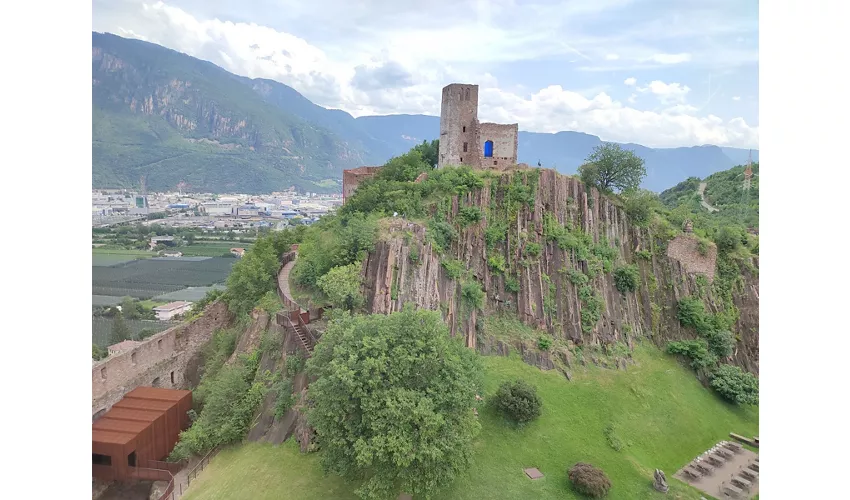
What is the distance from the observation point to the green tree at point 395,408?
42.2 feet

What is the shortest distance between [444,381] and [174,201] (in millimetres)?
52252

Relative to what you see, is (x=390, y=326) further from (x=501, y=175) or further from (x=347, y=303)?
(x=501, y=175)

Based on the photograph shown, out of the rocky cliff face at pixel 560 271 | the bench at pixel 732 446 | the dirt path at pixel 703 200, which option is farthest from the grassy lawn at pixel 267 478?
the dirt path at pixel 703 200

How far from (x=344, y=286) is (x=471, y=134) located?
17775mm

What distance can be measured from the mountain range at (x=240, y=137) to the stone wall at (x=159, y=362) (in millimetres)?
10587

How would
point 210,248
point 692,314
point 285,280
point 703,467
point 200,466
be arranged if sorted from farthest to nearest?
point 210,248 → point 692,314 → point 285,280 → point 200,466 → point 703,467

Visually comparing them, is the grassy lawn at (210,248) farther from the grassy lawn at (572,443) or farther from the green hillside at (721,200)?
the green hillside at (721,200)

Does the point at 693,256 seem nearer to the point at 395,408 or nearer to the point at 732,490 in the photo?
the point at 732,490

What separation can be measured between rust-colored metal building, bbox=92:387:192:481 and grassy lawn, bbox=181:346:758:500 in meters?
4.99

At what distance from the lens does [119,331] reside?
36656mm

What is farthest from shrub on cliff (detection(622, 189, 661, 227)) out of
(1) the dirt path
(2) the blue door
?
(1) the dirt path

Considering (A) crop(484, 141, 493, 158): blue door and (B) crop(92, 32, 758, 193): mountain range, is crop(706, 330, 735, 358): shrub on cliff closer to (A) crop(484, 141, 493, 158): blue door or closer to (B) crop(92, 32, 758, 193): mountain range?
(B) crop(92, 32, 758, 193): mountain range

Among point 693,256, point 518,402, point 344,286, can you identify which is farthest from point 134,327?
point 693,256

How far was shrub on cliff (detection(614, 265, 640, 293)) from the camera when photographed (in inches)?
1108
